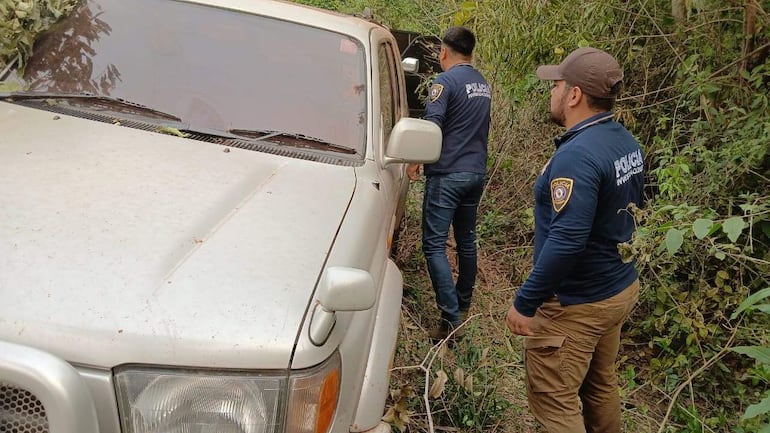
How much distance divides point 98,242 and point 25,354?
0.39m

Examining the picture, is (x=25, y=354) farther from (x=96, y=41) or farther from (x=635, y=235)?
(x=635, y=235)

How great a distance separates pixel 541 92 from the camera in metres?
5.70

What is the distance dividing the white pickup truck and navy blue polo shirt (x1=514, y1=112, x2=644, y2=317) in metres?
0.57

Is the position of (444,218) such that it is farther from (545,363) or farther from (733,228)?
(733,228)

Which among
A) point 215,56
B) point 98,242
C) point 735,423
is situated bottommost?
point 735,423

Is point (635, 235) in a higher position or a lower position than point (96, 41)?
lower

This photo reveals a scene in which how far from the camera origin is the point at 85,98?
8.23 ft

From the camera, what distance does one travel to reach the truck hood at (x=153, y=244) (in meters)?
1.41

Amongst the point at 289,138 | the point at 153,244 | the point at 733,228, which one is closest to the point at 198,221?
the point at 153,244

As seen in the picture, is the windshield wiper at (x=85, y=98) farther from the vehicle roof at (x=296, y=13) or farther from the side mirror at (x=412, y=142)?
the side mirror at (x=412, y=142)

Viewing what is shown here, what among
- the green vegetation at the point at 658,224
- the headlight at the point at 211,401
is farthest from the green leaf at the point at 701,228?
the headlight at the point at 211,401

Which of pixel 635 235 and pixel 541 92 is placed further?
pixel 541 92

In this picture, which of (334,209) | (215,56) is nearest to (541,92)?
(215,56)

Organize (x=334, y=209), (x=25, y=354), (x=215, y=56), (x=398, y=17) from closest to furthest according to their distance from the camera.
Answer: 1. (x=25, y=354)
2. (x=334, y=209)
3. (x=215, y=56)
4. (x=398, y=17)
